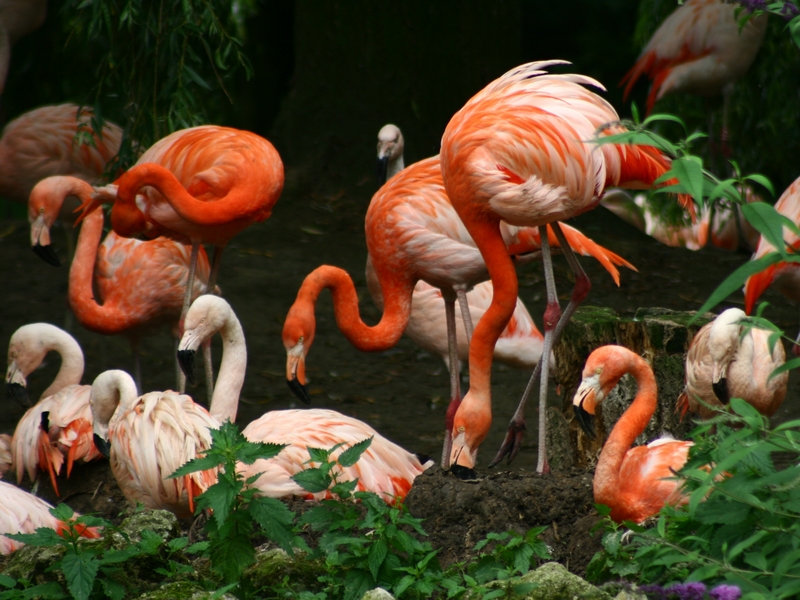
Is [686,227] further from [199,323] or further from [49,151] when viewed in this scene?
[199,323]

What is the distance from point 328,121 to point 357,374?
2377 mm

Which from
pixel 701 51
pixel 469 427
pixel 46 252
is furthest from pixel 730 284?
pixel 701 51

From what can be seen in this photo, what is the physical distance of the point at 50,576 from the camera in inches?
98.4

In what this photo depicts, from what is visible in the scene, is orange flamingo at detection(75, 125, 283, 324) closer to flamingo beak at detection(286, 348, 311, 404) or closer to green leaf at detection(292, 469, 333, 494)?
flamingo beak at detection(286, 348, 311, 404)

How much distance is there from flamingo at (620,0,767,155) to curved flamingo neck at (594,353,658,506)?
3404 mm

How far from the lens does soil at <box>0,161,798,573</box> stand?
16.4 feet

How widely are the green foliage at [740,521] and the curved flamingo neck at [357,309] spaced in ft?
7.97

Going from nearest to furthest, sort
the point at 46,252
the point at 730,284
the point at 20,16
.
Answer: the point at 730,284, the point at 46,252, the point at 20,16

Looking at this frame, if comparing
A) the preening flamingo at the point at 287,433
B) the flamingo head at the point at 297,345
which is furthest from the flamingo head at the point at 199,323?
the flamingo head at the point at 297,345

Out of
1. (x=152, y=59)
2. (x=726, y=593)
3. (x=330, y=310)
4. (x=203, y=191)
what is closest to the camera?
(x=726, y=593)

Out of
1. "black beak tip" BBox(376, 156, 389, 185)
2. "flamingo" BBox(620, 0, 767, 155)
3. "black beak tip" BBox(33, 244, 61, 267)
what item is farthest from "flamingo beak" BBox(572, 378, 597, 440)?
"flamingo" BBox(620, 0, 767, 155)

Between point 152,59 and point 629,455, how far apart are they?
328 cm

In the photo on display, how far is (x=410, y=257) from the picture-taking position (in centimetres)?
442

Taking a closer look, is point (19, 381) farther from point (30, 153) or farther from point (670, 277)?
point (670, 277)
